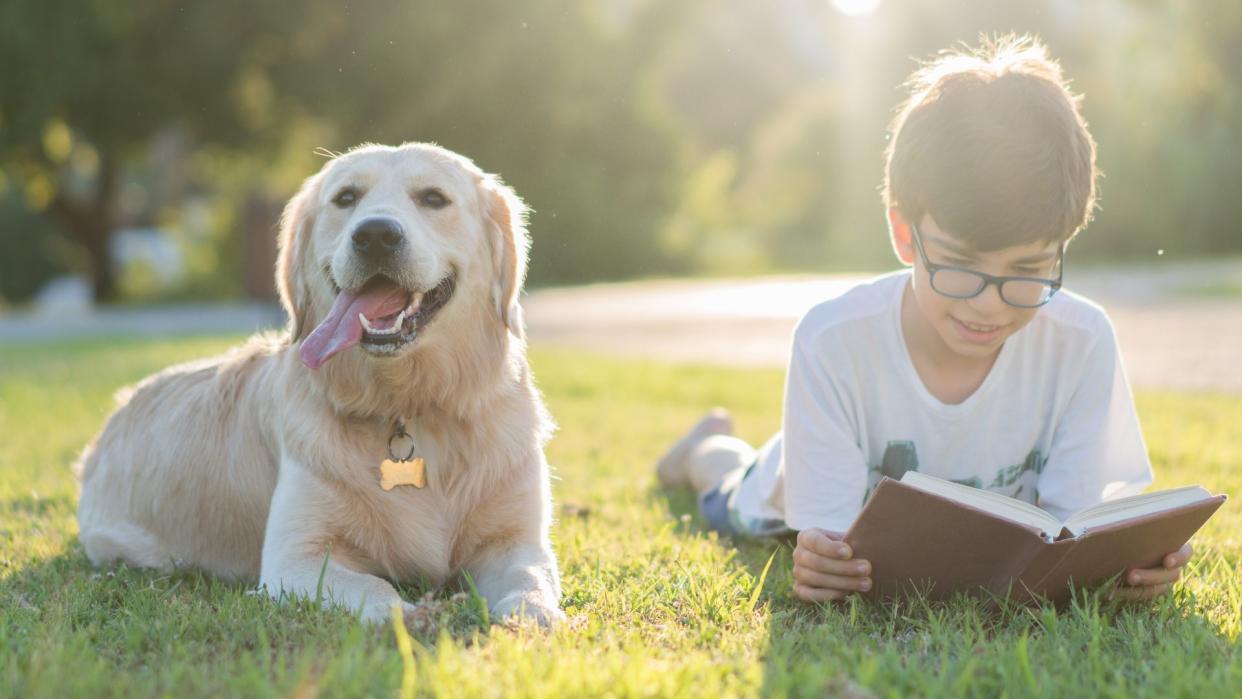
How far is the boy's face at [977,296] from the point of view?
3002 mm

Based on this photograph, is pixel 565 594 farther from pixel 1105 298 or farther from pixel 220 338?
pixel 1105 298

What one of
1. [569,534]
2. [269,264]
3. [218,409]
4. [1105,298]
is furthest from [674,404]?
[269,264]

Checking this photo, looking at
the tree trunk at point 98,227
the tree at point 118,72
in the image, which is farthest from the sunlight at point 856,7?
the tree trunk at point 98,227

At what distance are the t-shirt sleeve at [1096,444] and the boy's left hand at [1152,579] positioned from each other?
0.36 meters

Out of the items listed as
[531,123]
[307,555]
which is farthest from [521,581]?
[531,123]

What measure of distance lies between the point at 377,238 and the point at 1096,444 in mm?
2128

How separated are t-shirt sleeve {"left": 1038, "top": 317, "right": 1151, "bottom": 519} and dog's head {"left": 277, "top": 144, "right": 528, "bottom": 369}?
1680mm

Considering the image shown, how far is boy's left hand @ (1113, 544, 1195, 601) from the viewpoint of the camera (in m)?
2.90

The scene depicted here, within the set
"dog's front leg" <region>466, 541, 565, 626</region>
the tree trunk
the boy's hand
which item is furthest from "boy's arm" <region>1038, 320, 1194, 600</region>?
the tree trunk

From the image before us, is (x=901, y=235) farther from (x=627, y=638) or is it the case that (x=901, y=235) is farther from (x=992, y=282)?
(x=627, y=638)

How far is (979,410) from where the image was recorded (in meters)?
3.36

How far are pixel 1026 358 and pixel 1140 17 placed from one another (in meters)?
27.7

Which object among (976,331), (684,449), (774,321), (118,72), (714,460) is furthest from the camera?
(118,72)

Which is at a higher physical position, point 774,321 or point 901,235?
point 901,235
